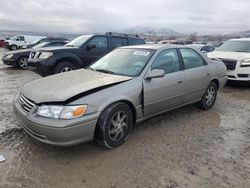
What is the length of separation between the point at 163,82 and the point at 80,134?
1786 mm

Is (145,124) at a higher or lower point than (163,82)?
lower

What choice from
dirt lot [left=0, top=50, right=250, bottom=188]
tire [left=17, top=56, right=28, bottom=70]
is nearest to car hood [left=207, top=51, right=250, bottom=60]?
dirt lot [left=0, top=50, right=250, bottom=188]

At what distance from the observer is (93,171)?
3174mm

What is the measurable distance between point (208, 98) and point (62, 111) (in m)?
3.58

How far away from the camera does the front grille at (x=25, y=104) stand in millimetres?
3464

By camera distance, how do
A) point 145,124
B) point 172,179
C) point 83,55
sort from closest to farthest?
1. point 172,179
2. point 145,124
3. point 83,55

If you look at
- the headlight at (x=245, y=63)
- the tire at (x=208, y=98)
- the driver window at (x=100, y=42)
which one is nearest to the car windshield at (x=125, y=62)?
the tire at (x=208, y=98)

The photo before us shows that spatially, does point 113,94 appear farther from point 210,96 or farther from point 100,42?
point 100,42

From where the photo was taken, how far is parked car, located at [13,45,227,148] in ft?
10.6

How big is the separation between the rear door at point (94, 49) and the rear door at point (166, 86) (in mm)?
4394

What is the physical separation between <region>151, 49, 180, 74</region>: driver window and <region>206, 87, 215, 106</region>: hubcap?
1.28 metres

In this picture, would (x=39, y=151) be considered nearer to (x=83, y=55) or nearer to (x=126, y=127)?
(x=126, y=127)

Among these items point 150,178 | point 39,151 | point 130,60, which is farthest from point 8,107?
point 150,178

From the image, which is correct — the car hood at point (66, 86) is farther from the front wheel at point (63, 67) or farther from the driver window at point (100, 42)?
the driver window at point (100, 42)
